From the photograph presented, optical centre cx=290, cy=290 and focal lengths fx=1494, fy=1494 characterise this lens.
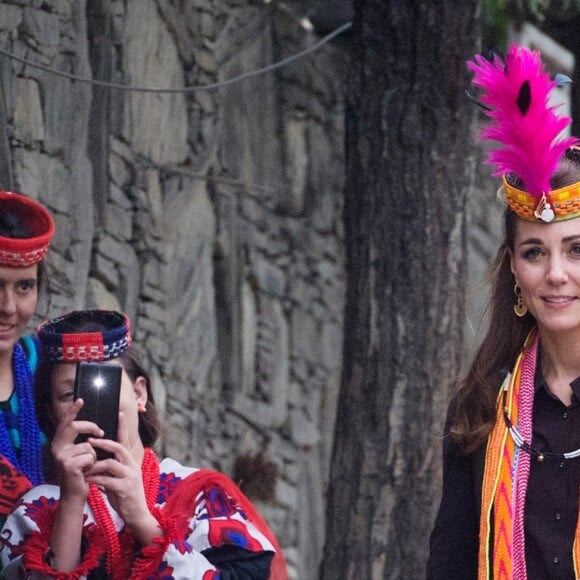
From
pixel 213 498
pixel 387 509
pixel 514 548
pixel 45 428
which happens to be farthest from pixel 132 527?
pixel 387 509

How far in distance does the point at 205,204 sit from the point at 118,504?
12.5 ft

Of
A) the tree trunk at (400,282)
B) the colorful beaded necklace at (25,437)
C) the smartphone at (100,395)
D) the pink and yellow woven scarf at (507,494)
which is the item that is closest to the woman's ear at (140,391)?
the smartphone at (100,395)

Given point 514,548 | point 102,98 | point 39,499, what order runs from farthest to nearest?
point 102,98 < point 39,499 < point 514,548

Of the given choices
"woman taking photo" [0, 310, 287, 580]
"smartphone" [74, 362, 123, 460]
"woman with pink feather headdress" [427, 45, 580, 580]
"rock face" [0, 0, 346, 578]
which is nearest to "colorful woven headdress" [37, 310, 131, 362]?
"woman taking photo" [0, 310, 287, 580]

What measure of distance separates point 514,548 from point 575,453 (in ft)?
0.74

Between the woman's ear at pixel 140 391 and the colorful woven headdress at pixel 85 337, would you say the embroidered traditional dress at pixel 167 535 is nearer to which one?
the woman's ear at pixel 140 391

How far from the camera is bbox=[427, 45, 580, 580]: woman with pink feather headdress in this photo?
3.00m

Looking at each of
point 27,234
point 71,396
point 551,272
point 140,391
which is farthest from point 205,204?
point 551,272

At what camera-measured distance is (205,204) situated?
268 inches

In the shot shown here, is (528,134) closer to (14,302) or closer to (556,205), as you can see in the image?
(556,205)

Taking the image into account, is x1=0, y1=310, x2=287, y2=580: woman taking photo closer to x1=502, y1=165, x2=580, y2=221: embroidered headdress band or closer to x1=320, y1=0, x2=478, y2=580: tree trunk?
x1=502, y1=165, x2=580, y2=221: embroidered headdress band

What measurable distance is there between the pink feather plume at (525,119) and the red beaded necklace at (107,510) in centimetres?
100

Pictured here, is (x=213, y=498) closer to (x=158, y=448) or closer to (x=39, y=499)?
(x=39, y=499)

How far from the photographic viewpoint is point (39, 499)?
3258 mm
